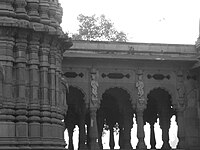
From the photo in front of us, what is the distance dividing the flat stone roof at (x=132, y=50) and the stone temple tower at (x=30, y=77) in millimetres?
4569

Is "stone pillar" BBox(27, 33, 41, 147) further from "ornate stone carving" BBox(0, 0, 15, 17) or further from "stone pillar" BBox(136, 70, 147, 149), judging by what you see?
"stone pillar" BBox(136, 70, 147, 149)

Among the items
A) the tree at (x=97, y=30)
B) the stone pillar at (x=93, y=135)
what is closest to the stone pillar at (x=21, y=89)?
the stone pillar at (x=93, y=135)

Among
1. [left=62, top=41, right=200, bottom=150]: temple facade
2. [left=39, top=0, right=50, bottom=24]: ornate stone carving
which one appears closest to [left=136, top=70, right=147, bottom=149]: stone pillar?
[left=62, top=41, right=200, bottom=150]: temple facade

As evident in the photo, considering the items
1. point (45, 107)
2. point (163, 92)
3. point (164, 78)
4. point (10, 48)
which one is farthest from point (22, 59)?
point (163, 92)

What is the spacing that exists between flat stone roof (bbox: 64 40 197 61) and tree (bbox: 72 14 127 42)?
1455 cm

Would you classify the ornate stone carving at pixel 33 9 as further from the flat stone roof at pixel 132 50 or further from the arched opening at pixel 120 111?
the arched opening at pixel 120 111

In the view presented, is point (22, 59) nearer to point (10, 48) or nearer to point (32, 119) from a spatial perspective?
point (10, 48)

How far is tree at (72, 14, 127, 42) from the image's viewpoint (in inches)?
1499

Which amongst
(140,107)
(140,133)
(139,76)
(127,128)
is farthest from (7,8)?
(127,128)

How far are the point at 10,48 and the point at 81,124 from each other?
32.7 ft

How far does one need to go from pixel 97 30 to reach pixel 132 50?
15.8 meters

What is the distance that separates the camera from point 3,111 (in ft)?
50.3

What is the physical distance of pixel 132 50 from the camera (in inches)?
903

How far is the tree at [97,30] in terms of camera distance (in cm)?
3806
